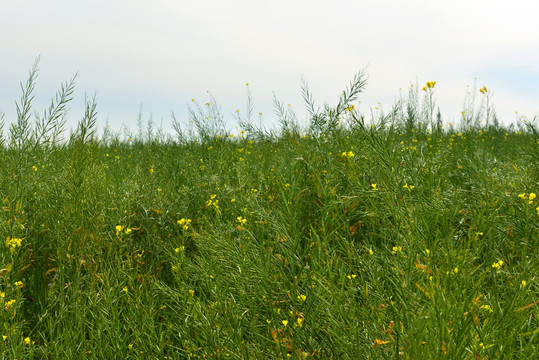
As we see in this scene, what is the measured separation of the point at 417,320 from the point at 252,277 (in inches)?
27.9

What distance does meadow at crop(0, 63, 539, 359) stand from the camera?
4.30 feet

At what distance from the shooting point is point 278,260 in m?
1.74

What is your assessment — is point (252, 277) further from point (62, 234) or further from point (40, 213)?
point (40, 213)

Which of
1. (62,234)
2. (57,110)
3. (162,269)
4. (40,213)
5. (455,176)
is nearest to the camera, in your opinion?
(62,234)

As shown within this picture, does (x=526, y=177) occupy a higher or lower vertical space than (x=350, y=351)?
higher

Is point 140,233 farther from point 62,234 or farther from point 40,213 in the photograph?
point 62,234

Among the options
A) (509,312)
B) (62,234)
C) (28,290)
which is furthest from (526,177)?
(28,290)

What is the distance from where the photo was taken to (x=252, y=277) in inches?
66.3

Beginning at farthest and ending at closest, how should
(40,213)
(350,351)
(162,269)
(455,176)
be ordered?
(455,176) → (40,213) → (162,269) → (350,351)

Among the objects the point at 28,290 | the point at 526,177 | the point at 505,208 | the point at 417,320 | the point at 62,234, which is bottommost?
the point at 28,290

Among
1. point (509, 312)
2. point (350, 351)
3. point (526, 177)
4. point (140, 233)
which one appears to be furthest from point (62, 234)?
point (526, 177)

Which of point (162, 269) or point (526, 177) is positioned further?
point (526, 177)

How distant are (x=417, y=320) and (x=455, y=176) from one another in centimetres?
241

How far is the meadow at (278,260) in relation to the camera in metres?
1.31
